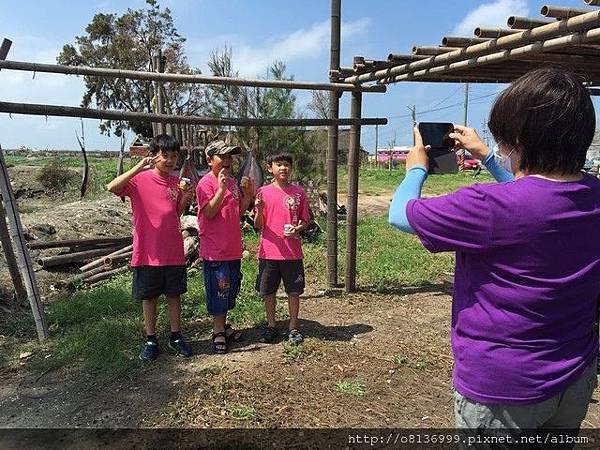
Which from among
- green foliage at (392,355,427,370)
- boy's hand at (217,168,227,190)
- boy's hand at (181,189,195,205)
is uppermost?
boy's hand at (217,168,227,190)

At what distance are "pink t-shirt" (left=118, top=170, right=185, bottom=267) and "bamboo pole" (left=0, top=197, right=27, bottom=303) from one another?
5.23 ft

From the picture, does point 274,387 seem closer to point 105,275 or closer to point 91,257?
point 105,275

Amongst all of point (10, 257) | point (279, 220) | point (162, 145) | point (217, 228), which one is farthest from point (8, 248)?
point (279, 220)

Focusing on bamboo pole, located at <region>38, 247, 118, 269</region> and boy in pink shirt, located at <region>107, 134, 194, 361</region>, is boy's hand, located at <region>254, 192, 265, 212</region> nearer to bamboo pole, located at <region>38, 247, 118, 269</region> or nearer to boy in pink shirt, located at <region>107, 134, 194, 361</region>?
boy in pink shirt, located at <region>107, 134, 194, 361</region>

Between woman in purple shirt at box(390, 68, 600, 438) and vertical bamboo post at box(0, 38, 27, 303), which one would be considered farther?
vertical bamboo post at box(0, 38, 27, 303)

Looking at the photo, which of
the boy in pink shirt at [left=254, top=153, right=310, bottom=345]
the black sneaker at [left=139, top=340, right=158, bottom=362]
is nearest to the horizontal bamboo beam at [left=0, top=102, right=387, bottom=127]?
the boy in pink shirt at [left=254, top=153, right=310, bottom=345]

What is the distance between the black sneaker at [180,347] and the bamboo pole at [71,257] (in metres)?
3.43

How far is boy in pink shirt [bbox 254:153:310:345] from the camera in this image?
412cm

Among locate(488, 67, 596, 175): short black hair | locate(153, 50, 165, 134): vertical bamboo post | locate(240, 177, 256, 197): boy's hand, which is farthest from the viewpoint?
locate(153, 50, 165, 134): vertical bamboo post

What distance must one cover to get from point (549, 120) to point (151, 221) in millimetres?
3025

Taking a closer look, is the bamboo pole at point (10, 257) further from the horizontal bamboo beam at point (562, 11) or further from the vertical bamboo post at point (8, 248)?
the horizontal bamboo beam at point (562, 11)

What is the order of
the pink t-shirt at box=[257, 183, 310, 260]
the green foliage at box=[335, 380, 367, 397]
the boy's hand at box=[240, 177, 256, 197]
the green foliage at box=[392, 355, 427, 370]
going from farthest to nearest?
the pink t-shirt at box=[257, 183, 310, 260] → the boy's hand at box=[240, 177, 256, 197] → the green foliage at box=[392, 355, 427, 370] → the green foliage at box=[335, 380, 367, 397]

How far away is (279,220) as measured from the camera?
414cm

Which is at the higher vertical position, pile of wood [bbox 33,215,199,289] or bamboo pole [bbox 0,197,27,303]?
bamboo pole [bbox 0,197,27,303]
